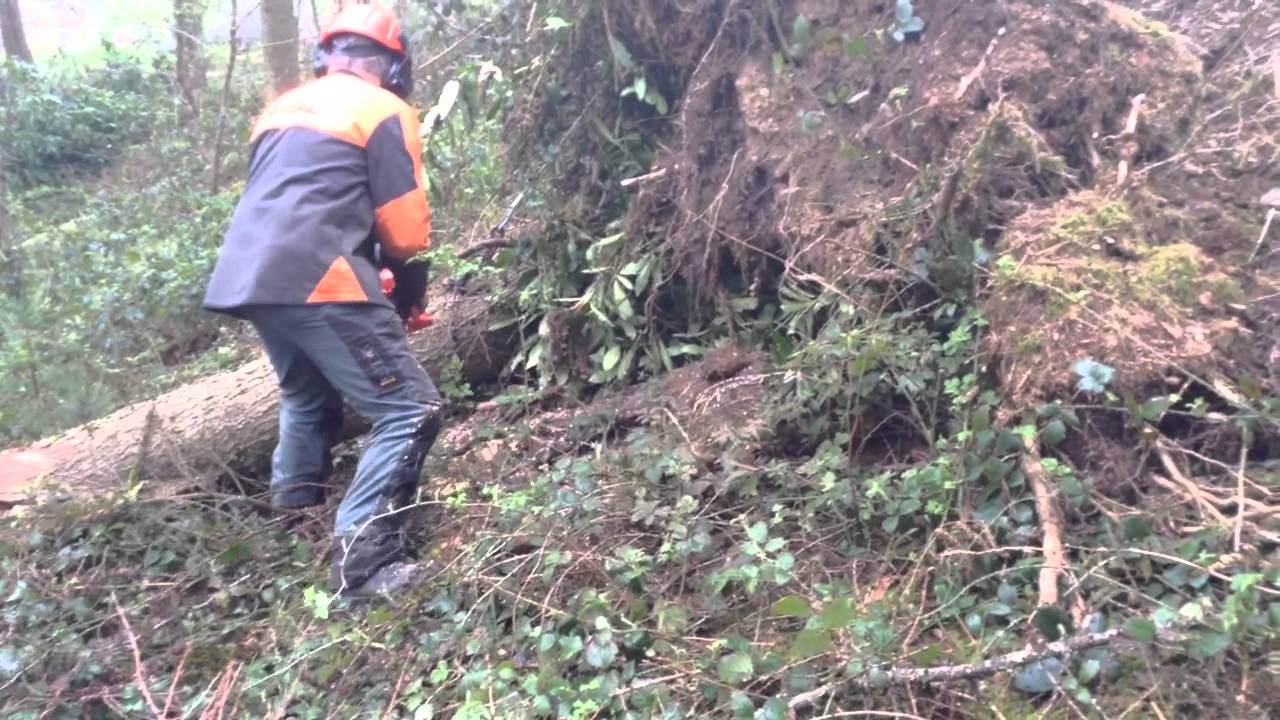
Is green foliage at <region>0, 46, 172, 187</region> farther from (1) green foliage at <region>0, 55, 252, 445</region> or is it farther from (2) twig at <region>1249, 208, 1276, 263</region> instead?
(2) twig at <region>1249, 208, 1276, 263</region>

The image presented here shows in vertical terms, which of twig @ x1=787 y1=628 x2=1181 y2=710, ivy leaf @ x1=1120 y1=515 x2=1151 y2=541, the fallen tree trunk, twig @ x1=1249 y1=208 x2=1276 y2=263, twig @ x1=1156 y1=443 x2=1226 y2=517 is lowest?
the fallen tree trunk

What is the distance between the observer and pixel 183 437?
14.0 feet

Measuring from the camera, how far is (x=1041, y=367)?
2814 millimetres

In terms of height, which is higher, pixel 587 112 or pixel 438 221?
pixel 587 112

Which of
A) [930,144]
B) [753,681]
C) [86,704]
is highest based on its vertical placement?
[930,144]

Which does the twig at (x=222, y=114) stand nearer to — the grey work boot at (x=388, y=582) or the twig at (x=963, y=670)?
the grey work boot at (x=388, y=582)

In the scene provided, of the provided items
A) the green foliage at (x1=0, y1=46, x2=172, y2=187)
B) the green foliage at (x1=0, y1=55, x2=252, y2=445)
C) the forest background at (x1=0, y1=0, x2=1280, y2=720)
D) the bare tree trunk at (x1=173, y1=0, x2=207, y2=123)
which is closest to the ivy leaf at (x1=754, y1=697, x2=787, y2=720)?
the forest background at (x1=0, y1=0, x2=1280, y2=720)

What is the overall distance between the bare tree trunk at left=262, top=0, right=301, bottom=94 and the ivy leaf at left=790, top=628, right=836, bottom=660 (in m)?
8.26

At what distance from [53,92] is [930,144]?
10.9 m

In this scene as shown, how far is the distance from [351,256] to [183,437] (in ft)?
4.56

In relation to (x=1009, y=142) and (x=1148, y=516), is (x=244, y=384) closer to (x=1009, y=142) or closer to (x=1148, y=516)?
(x=1009, y=142)

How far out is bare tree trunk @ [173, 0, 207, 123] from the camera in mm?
10391

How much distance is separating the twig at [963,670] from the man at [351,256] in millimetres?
1569

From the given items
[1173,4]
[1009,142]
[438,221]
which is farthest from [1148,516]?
[438,221]
